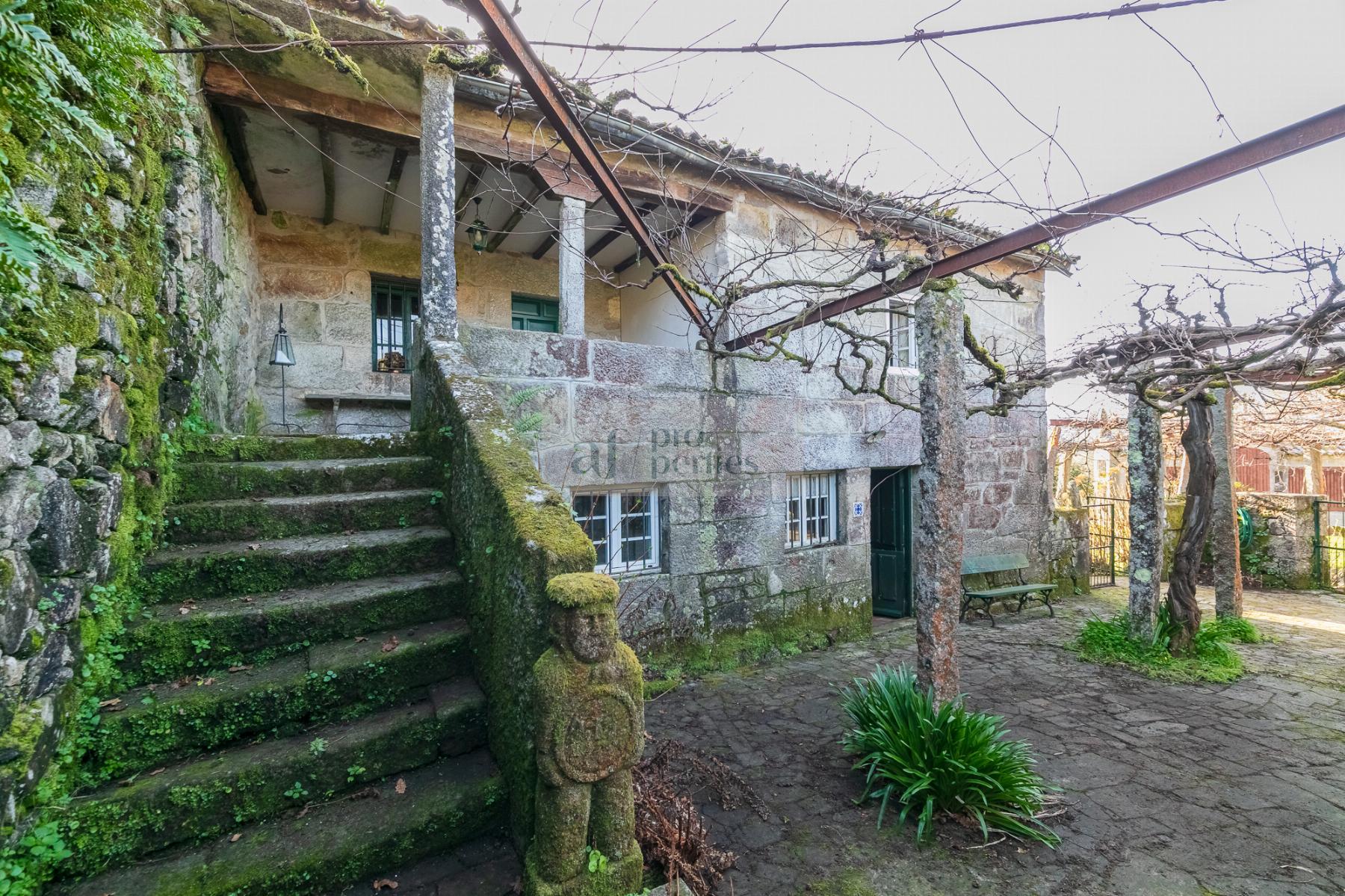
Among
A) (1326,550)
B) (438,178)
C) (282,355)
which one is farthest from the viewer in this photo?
(1326,550)

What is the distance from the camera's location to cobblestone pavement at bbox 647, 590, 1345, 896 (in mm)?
2615

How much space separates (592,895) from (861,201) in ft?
14.2

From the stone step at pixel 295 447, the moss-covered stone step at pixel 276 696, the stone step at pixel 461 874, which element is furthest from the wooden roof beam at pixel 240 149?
the stone step at pixel 461 874

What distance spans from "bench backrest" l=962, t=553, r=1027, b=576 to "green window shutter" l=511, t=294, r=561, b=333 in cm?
611

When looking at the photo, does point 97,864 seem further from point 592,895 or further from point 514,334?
point 514,334

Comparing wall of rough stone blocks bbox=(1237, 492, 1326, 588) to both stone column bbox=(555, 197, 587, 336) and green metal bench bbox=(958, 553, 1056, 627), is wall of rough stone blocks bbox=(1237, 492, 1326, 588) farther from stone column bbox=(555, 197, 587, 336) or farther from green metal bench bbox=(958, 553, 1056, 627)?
stone column bbox=(555, 197, 587, 336)

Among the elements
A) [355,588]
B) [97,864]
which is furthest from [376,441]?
[97,864]

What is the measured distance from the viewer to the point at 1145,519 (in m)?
5.67

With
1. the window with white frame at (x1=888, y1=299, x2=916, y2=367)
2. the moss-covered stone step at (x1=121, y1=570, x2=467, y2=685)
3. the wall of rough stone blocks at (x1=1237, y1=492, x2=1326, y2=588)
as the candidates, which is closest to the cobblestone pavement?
the moss-covered stone step at (x1=121, y1=570, x2=467, y2=685)

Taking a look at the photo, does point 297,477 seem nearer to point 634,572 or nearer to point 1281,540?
point 634,572

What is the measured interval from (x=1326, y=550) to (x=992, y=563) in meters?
5.76

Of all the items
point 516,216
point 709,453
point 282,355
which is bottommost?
point 709,453

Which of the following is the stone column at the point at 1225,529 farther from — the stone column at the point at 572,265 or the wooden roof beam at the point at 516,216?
the wooden roof beam at the point at 516,216

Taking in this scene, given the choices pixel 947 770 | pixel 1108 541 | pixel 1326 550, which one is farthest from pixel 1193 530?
pixel 1326 550
